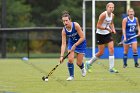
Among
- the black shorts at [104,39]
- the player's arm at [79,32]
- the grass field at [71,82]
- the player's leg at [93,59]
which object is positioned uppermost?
the player's arm at [79,32]

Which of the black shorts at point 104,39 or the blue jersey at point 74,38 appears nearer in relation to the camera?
the blue jersey at point 74,38

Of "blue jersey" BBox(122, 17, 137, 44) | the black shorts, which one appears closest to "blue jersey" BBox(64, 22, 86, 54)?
the black shorts

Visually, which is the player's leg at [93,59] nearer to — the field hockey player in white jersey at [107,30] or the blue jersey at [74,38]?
the field hockey player in white jersey at [107,30]

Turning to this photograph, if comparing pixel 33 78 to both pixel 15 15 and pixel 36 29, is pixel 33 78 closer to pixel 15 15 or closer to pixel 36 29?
pixel 36 29

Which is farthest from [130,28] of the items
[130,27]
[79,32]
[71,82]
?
[71,82]

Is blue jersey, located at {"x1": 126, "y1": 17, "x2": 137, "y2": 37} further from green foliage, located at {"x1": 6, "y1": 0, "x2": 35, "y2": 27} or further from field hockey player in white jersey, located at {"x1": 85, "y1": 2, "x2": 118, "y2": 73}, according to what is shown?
green foliage, located at {"x1": 6, "y1": 0, "x2": 35, "y2": 27}

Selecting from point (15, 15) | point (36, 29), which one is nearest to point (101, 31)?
point (36, 29)

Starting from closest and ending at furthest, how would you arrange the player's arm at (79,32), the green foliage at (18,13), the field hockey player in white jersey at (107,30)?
the player's arm at (79,32), the field hockey player in white jersey at (107,30), the green foliage at (18,13)

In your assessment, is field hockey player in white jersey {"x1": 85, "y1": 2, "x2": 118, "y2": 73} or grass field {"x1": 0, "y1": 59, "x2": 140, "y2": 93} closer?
grass field {"x1": 0, "y1": 59, "x2": 140, "y2": 93}

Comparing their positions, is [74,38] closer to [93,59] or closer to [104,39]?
[104,39]

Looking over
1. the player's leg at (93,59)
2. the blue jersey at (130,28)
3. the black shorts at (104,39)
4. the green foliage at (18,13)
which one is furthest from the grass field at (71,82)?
the green foliage at (18,13)

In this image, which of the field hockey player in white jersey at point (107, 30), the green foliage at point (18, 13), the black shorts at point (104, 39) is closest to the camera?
the field hockey player in white jersey at point (107, 30)

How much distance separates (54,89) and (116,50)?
1574 cm

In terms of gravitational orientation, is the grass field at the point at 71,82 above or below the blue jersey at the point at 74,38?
below
